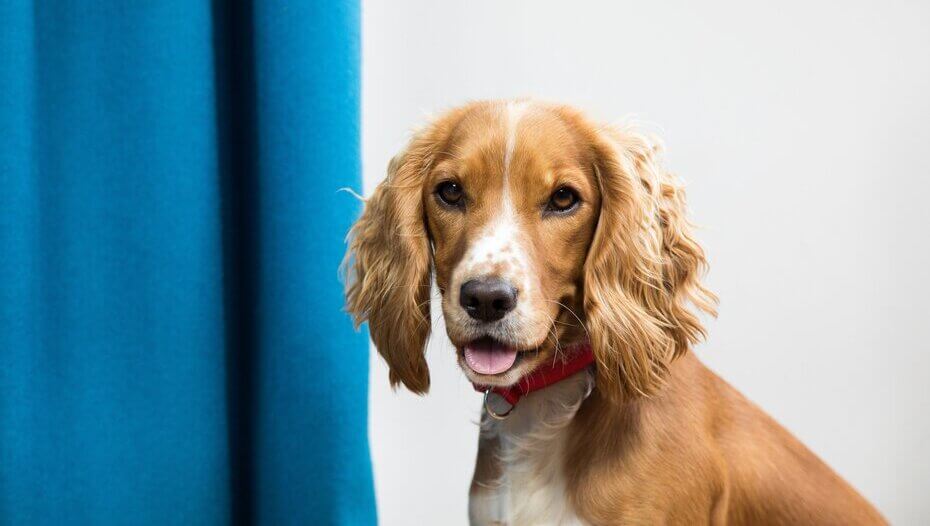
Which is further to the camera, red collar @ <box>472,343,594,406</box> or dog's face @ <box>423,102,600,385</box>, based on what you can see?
red collar @ <box>472,343,594,406</box>

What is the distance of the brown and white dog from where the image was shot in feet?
3.34

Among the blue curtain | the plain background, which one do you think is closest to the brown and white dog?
the blue curtain

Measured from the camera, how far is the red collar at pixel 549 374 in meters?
1.08

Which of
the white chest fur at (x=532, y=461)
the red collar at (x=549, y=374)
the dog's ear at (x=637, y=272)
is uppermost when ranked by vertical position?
the dog's ear at (x=637, y=272)

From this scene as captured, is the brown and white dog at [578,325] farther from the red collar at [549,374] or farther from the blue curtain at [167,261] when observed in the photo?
the blue curtain at [167,261]

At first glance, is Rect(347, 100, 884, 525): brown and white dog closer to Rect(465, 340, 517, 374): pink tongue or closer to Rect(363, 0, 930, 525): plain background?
Rect(465, 340, 517, 374): pink tongue

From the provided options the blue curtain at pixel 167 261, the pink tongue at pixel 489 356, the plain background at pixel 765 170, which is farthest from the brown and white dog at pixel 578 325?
the plain background at pixel 765 170

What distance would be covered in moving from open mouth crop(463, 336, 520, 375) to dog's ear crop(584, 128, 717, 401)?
105mm

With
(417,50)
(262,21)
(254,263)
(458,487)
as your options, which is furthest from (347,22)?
(458,487)

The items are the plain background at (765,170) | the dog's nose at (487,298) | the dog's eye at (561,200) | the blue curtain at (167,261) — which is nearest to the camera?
the dog's nose at (487,298)

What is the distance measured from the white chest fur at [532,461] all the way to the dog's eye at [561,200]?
197 millimetres

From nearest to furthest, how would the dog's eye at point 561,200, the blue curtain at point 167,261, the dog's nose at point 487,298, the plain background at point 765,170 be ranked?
the dog's nose at point 487,298
the dog's eye at point 561,200
the blue curtain at point 167,261
the plain background at point 765,170

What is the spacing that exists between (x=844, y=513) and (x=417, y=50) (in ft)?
3.08

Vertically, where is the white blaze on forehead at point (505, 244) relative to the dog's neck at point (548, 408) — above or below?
above
